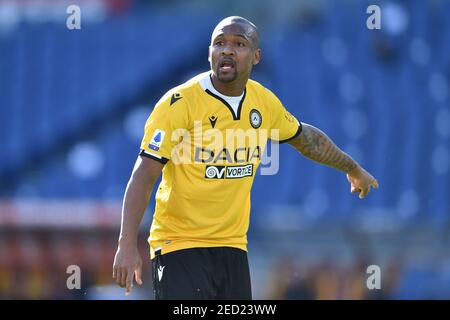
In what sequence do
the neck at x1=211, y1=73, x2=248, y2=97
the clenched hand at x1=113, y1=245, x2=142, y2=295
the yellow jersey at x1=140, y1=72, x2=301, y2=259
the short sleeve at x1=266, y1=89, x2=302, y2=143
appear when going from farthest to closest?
1. the short sleeve at x1=266, y1=89, x2=302, y2=143
2. the neck at x1=211, y1=73, x2=248, y2=97
3. the yellow jersey at x1=140, y1=72, x2=301, y2=259
4. the clenched hand at x1=113, y1=245, x2=142, y2=295

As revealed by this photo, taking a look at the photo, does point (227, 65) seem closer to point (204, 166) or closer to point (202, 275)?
point (204, 166)

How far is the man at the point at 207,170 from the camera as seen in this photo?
5.87 metres

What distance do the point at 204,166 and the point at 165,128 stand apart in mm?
359

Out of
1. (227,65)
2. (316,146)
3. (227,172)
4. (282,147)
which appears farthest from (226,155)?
(282,147)

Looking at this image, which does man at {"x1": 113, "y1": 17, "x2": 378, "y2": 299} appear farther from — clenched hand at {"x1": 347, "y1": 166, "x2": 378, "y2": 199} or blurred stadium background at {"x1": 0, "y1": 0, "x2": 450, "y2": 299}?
blurred stadium background at {"x1": 0, "y1": 0, "x2": 450, "y2": 299}

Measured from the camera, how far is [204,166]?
19.6ft

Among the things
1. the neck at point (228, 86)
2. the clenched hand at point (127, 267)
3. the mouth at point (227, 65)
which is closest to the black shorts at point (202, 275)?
the clenched hand at point (127, 267)

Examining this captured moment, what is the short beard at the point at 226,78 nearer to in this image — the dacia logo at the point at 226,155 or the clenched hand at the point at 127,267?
the dacia logo at the point at 226,155

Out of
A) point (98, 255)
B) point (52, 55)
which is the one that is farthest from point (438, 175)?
point (52, 55)

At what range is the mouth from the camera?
234 inches

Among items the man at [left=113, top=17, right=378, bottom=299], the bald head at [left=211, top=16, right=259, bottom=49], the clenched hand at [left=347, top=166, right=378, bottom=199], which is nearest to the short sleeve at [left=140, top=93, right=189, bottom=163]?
the man at [left=113, top=17, right=378, bottom=299]

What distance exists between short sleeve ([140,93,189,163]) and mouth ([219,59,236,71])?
300 mm
